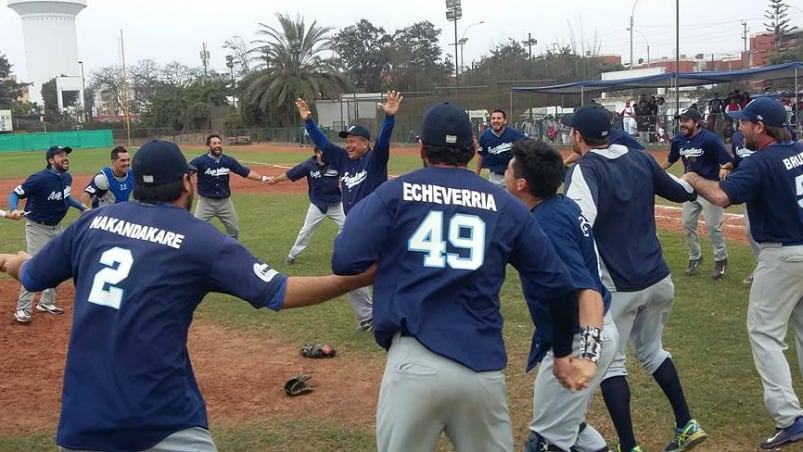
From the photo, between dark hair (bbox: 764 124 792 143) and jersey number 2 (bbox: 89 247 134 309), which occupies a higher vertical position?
dark hair (bbox: 764 124 792 143)

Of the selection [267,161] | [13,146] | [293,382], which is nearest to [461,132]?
[293,382]

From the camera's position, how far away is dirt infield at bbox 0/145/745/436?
631cm

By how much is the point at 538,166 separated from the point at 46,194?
761 centimetres

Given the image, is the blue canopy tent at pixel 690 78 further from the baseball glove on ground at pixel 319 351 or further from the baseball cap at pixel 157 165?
the baseball cap at pixel 157 165

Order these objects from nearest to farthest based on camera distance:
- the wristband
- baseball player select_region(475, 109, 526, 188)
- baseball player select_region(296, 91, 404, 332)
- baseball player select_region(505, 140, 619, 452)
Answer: the wristband < baseball player select_region(505, 140, 619, 452) < baseball player select_region(296, 91, 404, 332) < baseball player select_region(475, 109, 526, 188)

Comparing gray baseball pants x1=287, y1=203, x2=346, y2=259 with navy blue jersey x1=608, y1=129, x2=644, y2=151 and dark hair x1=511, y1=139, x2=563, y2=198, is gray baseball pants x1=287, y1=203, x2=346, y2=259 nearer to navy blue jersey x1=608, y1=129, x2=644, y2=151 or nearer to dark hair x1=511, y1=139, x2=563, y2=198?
navy blue jersey x1=608, y1=129, x2=644, y2=151

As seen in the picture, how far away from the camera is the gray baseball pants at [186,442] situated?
10.8 feet

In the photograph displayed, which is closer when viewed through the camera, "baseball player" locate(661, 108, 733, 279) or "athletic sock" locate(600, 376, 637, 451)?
"athletic sock" locate(600, 376, 637, 451)

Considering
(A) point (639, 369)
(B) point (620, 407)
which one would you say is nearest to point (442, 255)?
(B) point (620, 407)

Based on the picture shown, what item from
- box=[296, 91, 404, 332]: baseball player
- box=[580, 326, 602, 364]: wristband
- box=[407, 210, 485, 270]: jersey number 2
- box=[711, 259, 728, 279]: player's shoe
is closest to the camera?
box=[407, 210, 485, 270]: jersey number 2

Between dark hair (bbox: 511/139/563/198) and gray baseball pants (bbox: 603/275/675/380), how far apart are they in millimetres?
1304

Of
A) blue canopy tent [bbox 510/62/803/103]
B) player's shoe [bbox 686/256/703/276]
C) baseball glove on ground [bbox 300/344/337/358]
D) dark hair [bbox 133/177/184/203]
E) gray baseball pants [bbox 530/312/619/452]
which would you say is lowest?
baseball glove on ground [bbox 300/344/337/358]

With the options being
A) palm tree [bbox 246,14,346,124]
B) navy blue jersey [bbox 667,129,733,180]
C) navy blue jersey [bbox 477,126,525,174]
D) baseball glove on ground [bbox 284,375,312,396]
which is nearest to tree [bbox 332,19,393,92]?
palm tree [bbox 246,14,346,124]

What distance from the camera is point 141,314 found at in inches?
127
